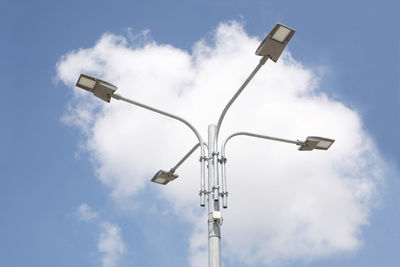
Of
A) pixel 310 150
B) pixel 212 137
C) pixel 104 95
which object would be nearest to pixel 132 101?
pixel 104 95

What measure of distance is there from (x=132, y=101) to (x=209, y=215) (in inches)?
95.6

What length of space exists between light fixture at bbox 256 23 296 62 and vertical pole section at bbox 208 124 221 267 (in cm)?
159

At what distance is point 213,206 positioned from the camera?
22.8 feet

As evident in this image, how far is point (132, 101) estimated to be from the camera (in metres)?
7.81

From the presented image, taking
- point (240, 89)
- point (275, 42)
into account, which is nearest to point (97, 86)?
point (240, 89)

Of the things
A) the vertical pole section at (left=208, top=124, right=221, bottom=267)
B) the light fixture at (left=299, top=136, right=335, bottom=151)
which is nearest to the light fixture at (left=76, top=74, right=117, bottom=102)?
the vertical pole section at (left=208, top=124, right=221, bottom=267)

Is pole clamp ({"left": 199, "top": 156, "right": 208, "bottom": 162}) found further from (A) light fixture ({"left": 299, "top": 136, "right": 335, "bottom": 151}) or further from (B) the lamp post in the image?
(A) light fixture ({"left": 299, "top": 136, "right": 335, "bottom": 151})

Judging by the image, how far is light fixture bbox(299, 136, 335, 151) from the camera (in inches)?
345

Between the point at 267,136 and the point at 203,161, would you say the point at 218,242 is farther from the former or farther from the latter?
the point at 267,136

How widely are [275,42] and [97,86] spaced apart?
3086 mm

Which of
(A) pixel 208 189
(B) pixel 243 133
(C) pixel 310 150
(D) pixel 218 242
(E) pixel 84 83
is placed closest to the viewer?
(D) pixel 218 242

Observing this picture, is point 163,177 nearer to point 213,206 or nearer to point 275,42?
point 213,206

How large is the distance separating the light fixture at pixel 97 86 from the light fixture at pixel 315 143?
3.81m

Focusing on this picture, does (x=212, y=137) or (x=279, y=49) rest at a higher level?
(x=279, y=49)
